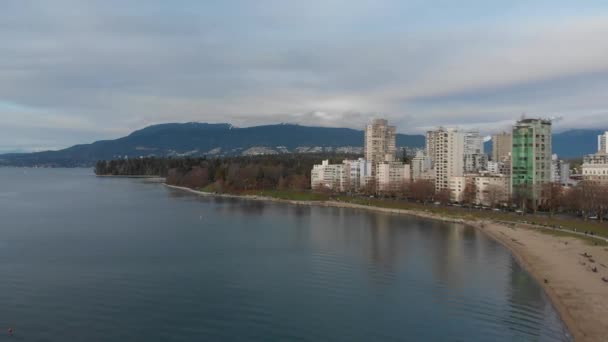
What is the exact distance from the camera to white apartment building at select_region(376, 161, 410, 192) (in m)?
42.8

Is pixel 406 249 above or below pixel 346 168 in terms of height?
below

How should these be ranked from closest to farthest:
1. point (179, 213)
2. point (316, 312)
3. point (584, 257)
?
point (316, 312) → point (584, 257) → point (179, 213)

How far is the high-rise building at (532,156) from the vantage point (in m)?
30.7

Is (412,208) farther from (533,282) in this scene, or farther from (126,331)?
(126,331)

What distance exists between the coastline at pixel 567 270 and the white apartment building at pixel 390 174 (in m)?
16.6

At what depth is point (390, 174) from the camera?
44.0 m

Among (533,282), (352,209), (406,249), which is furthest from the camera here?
(352,209)

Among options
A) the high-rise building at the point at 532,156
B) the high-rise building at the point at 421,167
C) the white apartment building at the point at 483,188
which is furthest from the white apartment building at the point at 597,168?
the high-rise building at the point at 421,167

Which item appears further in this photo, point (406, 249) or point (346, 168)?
point (346, 168)

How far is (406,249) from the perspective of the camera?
1841 centimetres

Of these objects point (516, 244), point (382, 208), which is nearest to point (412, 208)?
point (382, 208)

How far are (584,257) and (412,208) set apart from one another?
1689 cm

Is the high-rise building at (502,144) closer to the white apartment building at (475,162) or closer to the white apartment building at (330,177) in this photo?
the white apartment building at (475,162)

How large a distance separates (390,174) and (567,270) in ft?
97.2
